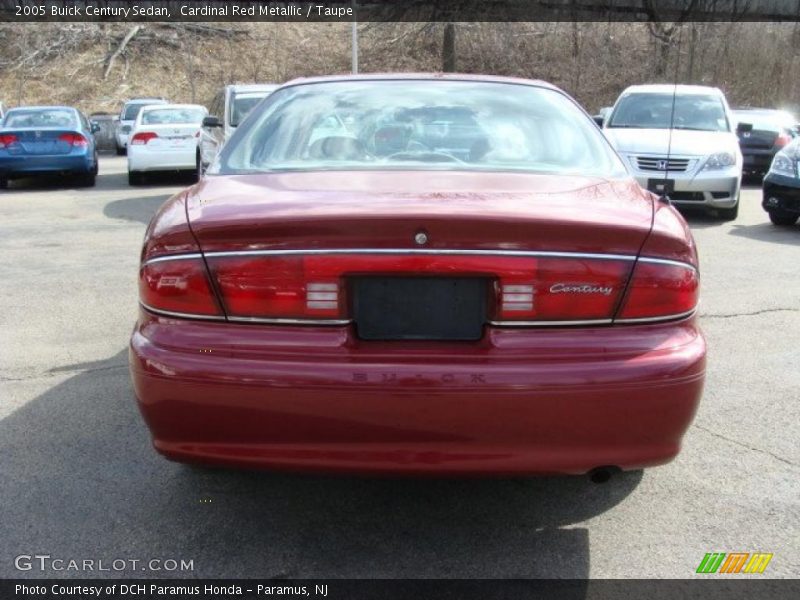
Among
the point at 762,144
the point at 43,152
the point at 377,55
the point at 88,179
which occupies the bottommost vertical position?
the point at 377,55

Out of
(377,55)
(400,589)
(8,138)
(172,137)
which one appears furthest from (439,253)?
(377,55)

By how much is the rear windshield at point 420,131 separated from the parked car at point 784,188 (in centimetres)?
734

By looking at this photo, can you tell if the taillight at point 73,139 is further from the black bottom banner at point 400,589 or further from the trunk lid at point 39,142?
the black bottom banner at point 400,589

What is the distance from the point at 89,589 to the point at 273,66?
134 ft

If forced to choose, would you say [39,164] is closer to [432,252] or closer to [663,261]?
[432,252]

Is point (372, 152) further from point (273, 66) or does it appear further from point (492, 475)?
point (273, 66)

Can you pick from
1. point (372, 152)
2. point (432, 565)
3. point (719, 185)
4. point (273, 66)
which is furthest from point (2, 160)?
point (273, 66)

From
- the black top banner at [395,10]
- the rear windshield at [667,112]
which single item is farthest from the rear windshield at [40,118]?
the black top banner at [395,10]

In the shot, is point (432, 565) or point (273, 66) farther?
point (273, 66)

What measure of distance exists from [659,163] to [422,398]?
9466 mm

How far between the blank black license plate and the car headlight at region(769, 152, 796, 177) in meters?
9.12

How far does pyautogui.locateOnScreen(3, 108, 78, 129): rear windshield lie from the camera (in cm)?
1639

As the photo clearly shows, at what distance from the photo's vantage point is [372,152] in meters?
3.60

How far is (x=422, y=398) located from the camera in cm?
257
